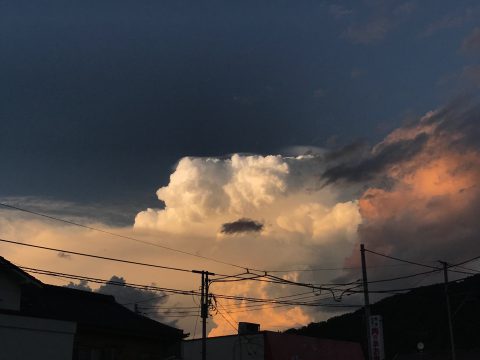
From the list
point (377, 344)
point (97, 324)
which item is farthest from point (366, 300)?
point (97, 324)

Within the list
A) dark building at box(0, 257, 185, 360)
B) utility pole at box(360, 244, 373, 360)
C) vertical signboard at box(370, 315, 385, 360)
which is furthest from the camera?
vertical signboard at box(370, 315, 385, 360)

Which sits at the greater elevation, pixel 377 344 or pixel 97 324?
pixel 97 324

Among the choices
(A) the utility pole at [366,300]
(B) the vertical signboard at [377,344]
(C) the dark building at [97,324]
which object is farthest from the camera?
(B) the vertical signboard at [377,344]

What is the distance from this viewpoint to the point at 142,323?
1182 inches

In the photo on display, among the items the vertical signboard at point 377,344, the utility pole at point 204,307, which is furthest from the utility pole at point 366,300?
the utility pole at point 204,307

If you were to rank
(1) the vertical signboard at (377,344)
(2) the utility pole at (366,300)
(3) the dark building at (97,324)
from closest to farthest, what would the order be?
(3) the dark building at (97,324), (2) the utility pole at (366,300), (1) the vertical signboard at (377,344)

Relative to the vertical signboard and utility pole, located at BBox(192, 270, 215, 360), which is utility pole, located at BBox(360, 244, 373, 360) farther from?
utility pole, located at BBox(192, 270, 215, 360)

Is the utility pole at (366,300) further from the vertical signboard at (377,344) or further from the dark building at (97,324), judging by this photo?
the dark building at (97,324)

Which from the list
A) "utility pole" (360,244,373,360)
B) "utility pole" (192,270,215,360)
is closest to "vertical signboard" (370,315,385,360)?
"utility pole" (360,244,373,360)

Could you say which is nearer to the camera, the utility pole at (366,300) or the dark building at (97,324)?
the dark building at (97,324)

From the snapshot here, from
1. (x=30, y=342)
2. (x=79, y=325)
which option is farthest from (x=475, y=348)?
(x=30, y=342)

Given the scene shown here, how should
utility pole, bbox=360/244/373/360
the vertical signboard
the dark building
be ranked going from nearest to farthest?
the dark building → utility pole, bbox=360/244/373/360 → the vertical signboard

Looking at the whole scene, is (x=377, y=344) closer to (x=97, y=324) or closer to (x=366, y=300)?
(x=366, y=300)

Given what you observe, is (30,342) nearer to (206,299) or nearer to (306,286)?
(206,299)
